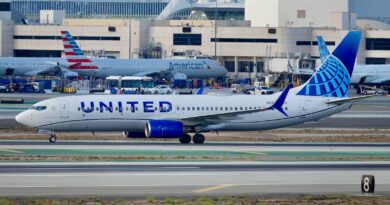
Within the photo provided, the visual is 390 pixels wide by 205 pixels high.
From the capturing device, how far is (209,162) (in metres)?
56.3

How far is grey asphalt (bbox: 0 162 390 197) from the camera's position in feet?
147

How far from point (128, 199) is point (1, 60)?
116459 mm

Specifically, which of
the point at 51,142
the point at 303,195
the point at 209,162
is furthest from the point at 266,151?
the point at 303,195

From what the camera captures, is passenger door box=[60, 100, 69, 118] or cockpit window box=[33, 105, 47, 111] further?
cockpit window box=[33, 105, 47, 111]

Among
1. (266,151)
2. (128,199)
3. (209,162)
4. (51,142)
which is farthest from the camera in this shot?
(51,142)

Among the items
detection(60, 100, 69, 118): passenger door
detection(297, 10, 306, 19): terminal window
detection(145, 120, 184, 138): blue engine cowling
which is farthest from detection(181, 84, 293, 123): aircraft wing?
detection(297, 10, 306, 19): terminal window

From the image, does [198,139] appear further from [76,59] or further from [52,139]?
[76,59]

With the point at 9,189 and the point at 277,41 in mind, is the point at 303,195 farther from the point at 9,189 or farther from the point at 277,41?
the point at 277,41

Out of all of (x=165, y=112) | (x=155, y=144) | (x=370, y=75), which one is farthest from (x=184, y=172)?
(x=370, y=75)

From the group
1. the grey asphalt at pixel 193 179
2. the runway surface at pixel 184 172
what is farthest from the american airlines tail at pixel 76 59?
the grey asphalt at pixel 193 179

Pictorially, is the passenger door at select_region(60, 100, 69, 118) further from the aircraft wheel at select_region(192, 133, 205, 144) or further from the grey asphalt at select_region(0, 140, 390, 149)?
the aircraft wheel at select_region(192, 133, 205, 144)

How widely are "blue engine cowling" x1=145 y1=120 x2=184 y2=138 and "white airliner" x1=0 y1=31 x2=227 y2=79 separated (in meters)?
84.7

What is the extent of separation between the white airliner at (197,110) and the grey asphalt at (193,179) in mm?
13482

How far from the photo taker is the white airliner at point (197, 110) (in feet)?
224
